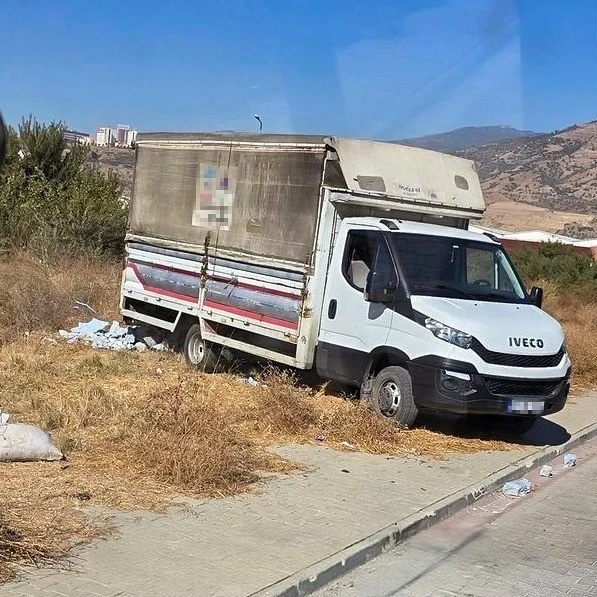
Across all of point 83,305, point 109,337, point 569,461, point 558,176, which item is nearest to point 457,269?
point 569,461

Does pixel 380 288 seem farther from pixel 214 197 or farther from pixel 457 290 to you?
pixel 214 197

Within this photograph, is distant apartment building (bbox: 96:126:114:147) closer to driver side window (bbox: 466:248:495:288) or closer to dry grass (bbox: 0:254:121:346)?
dry grass (bbox: 0:254:121:346)

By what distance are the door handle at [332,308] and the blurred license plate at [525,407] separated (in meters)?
2.23

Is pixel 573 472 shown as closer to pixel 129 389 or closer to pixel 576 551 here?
pixel 576 551

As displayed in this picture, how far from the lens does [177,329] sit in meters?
12.5

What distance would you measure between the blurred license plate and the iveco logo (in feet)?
1.89

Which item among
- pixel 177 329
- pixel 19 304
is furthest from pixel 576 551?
pixel 19 304

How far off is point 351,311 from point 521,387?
6.63 ft

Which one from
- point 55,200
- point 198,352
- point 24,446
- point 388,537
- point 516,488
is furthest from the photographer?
point 55,200

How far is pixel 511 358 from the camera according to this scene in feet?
28.9

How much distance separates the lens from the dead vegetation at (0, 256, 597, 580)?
19.4 ft

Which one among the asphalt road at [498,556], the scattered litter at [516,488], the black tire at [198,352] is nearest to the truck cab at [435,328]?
the scattered litter at [516,488]

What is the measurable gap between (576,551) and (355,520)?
1635 millimetres

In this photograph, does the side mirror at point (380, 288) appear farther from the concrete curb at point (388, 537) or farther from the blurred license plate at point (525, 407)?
the concrete curb at point (388, 537)
